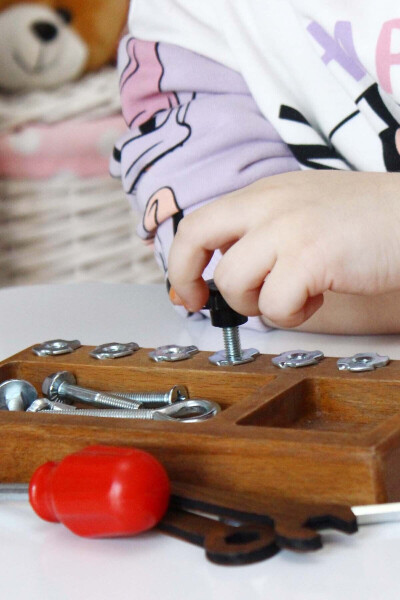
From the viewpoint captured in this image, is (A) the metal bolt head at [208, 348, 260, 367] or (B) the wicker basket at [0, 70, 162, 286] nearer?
(A) the metal bolt head at [208, 348, 260, 367]

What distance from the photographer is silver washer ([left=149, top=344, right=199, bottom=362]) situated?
44 centimetres

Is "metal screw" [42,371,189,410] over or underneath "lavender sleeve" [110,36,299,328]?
underneath

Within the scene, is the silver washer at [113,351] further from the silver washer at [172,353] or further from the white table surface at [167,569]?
the white table surface at [167,569]

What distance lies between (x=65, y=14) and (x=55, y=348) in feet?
2.44

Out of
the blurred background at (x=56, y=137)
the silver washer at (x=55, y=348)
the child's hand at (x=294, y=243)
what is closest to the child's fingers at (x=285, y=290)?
the child's hand at (x=294, y=243)

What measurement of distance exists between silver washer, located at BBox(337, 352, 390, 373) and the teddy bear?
813 millimetres

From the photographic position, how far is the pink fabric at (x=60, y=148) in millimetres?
1105

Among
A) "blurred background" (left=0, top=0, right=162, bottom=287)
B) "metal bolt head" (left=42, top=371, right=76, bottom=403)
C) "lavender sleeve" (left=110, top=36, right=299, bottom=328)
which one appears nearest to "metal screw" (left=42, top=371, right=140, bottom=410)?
"metal bolt head" (left=42, top=371, right=76, bottom=403)

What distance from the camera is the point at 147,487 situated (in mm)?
302

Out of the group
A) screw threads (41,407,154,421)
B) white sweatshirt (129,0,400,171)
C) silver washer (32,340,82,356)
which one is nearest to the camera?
screw threads (41,407,154,421)

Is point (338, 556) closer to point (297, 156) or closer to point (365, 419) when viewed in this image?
point (365, 419)

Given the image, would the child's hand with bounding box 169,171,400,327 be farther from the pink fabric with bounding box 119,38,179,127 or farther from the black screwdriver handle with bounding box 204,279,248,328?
the pink fabric with bounding box 119,38,179,127

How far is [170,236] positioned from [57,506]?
35cm

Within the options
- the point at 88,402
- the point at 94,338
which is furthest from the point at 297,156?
the point at 88,402
